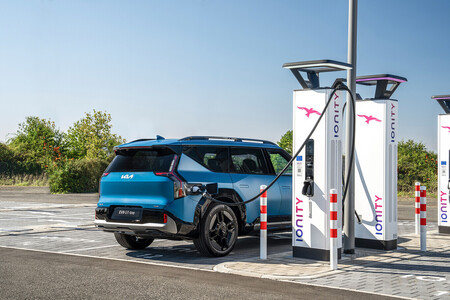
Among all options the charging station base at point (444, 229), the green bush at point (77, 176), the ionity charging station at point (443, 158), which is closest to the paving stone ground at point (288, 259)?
the charging station base at point (444, 229)

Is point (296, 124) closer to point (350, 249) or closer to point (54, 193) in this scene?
point (350, 249)

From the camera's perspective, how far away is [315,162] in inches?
356

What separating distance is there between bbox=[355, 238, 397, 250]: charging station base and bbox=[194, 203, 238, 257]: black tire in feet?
8.34

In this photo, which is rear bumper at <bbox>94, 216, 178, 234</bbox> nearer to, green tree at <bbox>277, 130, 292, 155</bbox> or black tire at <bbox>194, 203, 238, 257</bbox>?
black tire at <bbox>194, 203, 238, 257</bbox>

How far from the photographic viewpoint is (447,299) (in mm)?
6453

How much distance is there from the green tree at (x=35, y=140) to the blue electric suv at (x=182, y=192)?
4393cm

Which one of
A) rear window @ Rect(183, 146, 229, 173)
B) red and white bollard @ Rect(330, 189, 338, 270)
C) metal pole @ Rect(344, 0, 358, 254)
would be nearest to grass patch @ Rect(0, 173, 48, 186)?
rear window @ Rect(183, 146, 229, 173)

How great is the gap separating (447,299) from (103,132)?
4225cm

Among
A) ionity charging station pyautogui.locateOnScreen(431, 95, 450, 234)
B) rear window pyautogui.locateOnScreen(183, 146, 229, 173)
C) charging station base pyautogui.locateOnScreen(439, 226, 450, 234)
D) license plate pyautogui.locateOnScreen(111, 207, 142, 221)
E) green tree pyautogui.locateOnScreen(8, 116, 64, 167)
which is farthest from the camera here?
green tree pyautogui.locateOnScreen(8, 116, 64, 167)

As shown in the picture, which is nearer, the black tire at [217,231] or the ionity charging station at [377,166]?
the black tire at [217,231]

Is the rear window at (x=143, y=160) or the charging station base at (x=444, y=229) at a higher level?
the rear window at (x=143, y=160)

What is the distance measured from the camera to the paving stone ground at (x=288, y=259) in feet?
24.2

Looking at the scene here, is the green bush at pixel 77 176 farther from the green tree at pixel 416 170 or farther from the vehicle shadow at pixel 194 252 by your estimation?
the vehicle shadow at pixel 194 252

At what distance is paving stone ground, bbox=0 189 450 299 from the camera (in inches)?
291
